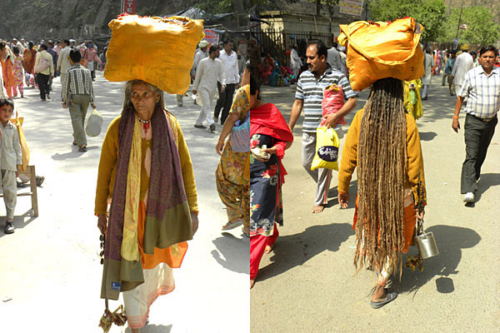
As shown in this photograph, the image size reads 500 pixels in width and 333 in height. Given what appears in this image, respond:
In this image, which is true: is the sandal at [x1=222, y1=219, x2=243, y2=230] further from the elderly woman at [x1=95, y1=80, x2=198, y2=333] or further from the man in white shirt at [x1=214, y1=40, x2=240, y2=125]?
the man in white shirt at [x1=214, y1=40, x2=240, y2=125]

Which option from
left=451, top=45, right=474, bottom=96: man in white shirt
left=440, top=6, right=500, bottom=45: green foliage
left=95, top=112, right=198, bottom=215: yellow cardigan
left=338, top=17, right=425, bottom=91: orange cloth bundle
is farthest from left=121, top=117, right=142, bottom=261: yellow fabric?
left=440, top=6, right=500, bottom=45: green foliage

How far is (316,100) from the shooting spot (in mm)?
5129

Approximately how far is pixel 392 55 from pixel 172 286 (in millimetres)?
2166

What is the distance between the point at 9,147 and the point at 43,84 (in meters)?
6.17

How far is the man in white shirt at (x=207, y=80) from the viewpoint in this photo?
372 inches

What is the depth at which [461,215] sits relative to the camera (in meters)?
5.07

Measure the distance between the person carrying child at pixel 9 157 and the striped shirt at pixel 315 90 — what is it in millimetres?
Result: 2975

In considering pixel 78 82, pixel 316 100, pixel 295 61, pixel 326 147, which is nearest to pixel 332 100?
pixel 316 100

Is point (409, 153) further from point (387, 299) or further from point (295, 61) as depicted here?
point (295, 61)

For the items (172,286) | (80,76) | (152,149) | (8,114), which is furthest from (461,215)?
(80,76)

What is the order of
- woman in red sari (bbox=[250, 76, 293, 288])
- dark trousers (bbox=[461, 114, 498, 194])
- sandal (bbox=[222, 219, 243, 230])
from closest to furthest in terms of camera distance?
woman in red sari (bbox=[250, 76, 293, 288]) < sandal (bbox=[222, 219, 243, 230]) < dark trousers (bbox=[461, 114, 498, 194])

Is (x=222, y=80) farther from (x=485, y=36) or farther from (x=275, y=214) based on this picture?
(x=485, y=36)

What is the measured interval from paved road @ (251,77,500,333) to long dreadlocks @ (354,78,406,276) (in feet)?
1.29

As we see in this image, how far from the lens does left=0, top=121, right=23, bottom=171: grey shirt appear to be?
461 centimetres
